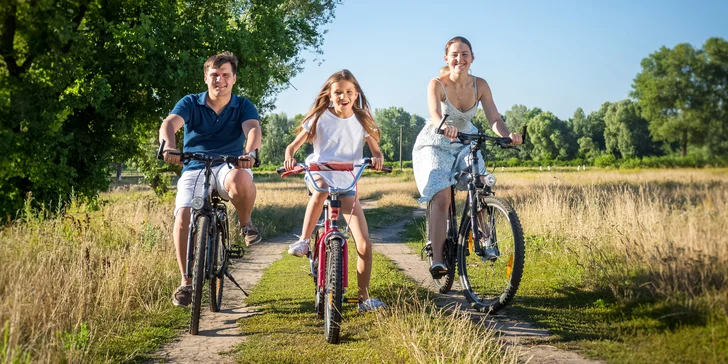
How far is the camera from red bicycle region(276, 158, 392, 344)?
4.32 m

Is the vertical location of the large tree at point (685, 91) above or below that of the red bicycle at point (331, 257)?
above

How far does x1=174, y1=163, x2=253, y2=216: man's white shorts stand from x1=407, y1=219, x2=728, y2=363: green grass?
2784 millimetres

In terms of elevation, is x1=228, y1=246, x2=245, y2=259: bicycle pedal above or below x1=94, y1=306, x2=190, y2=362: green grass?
above

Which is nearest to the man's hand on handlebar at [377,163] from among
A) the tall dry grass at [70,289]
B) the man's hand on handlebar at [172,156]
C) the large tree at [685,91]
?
the man's hand on handlebar at [172,156]

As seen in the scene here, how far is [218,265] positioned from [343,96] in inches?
75.8

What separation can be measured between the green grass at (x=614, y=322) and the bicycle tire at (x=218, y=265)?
2.61m

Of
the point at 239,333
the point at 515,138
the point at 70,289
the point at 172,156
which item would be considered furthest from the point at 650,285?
the point at 70,289

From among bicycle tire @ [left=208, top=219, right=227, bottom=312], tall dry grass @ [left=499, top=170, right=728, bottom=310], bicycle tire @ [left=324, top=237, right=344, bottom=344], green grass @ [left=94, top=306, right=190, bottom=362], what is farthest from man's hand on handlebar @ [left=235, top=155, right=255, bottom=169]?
tall dry grass @ [left=499, top=170, right=728, bottom=310]

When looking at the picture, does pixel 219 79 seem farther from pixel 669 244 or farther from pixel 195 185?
pixel 669 244

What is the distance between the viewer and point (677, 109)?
12.8ft

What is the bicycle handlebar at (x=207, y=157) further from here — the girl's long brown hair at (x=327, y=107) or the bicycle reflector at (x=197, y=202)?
the girl's long brown hair at (x=327, y=107)

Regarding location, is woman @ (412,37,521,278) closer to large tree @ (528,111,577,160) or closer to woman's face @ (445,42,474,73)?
woman's face @ (445,42,474,73)

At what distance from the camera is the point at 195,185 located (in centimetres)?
506

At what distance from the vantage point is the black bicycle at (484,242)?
4.88m
